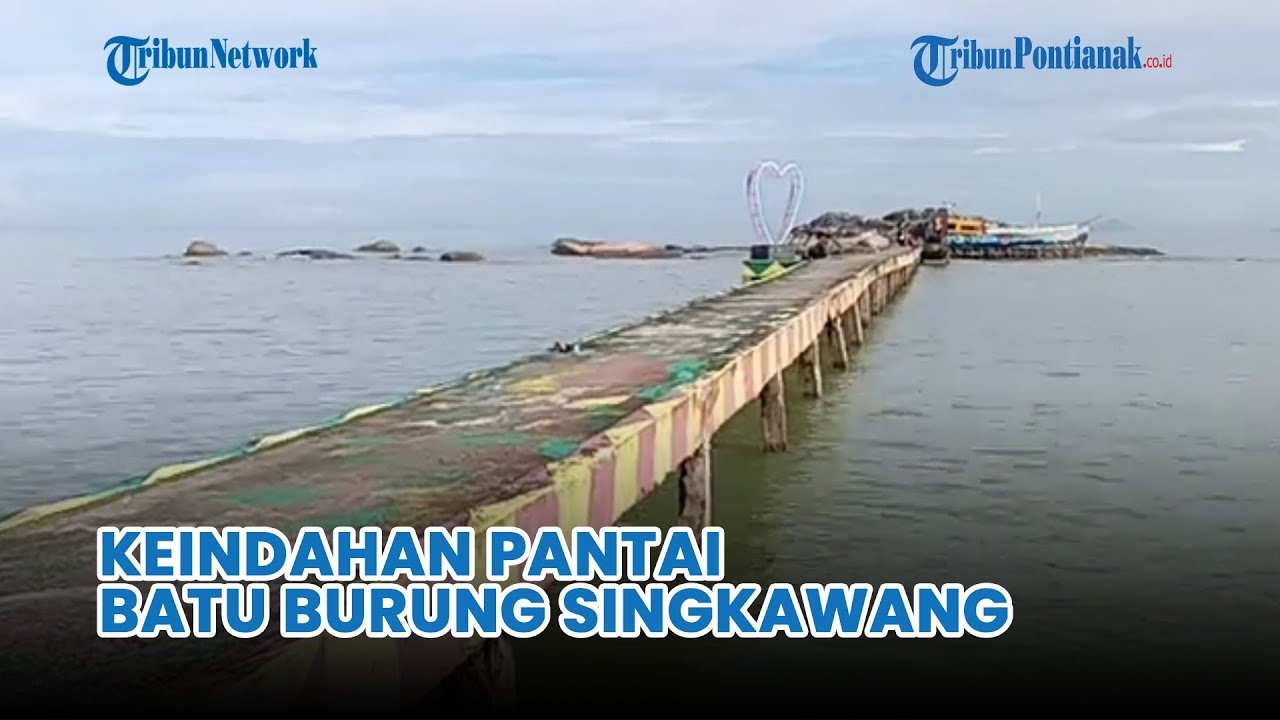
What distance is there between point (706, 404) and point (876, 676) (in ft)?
7.41

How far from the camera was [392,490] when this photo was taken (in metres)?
5.36

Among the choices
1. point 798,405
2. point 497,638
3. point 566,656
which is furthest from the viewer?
point 798,405

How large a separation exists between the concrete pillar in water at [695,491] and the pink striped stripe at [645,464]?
137 cm

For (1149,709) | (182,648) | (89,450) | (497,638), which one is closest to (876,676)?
(1149,709)

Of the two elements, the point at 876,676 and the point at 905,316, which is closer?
the point at 876,676

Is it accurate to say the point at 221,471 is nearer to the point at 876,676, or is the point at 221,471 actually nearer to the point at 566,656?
the point at 566,656

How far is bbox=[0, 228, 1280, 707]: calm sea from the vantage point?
22.5ft

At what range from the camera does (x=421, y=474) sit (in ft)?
18.5

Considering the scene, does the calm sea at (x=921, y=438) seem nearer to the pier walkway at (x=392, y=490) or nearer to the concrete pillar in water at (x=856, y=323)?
the concrete pillar in water at (x=856, y=323)

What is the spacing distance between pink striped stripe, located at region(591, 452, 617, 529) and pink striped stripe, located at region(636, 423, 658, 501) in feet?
1.41

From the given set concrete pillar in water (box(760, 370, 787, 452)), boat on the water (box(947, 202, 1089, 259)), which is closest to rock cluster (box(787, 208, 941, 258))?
boat on the water (box(947, 202, 1089, 259))

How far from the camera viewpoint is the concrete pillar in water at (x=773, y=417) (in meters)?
11.2

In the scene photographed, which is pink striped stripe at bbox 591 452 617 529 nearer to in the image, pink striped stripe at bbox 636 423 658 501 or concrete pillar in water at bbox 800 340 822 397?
pink striped stripe at bbox 636 423 658 501

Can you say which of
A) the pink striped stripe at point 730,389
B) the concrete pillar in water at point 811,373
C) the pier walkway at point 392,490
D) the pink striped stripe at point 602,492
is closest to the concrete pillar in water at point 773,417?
the pier walkway at point 392,490
